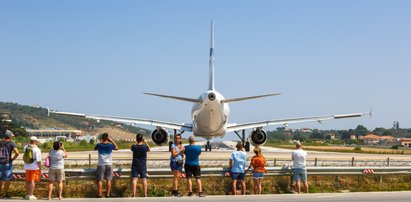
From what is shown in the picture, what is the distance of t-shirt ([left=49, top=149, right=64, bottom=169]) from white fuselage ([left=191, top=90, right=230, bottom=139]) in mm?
21389

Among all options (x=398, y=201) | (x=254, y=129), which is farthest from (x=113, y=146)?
(x=254, y=129)

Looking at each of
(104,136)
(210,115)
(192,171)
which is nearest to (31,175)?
(104,136)

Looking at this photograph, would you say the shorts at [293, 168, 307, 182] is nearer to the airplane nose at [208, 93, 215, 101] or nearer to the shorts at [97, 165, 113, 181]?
the shorts at [97, 165, 113, 181]

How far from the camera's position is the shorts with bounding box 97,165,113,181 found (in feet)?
51.8

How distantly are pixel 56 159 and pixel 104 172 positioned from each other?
141 cm

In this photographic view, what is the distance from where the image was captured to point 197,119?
40.4m

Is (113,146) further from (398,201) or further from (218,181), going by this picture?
(398,201)

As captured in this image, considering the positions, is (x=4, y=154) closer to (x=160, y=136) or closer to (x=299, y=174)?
(x=299, y=174)

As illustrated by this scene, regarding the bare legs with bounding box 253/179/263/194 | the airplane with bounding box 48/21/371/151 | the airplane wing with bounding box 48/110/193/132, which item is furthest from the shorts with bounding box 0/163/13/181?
the airplane wing with bounding box 48/110/193/132

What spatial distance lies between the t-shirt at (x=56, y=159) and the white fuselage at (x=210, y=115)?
2139 cm

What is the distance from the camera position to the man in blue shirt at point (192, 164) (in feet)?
53.7

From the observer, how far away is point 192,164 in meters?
16.4

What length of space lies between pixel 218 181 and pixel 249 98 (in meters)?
18.4

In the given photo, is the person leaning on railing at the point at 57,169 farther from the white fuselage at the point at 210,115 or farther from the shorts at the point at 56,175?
the white fuselage at the point at 210,115
